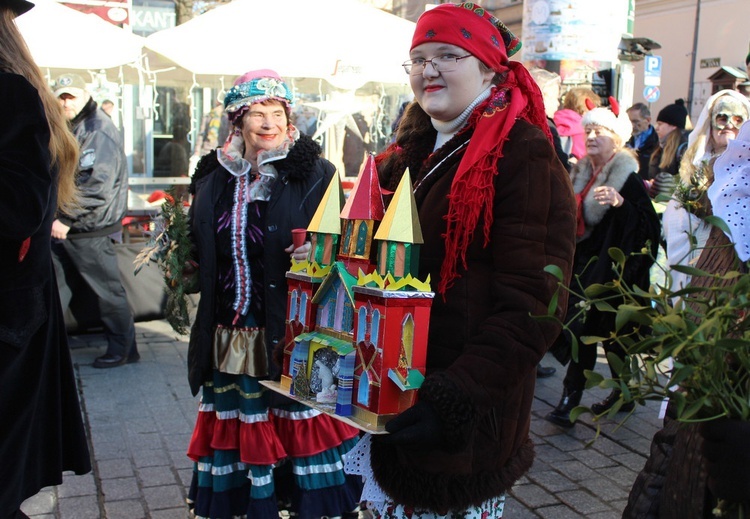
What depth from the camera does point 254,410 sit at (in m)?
3.59

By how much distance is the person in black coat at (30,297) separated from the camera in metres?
2.40

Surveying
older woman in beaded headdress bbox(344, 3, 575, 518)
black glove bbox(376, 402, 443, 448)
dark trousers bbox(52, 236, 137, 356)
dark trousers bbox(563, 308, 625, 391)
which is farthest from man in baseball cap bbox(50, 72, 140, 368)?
black glove bbox(376, 402, 443, 448)

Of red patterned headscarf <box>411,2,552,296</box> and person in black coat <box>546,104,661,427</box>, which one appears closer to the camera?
red patterned headscarf <box>411,2,552,296</box>

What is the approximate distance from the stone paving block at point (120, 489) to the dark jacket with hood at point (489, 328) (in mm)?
2259

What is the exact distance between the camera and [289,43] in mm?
8352

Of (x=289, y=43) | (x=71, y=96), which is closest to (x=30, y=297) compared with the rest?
(x=71, y=96)

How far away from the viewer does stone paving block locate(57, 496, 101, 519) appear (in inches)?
156

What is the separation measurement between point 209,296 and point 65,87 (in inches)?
144

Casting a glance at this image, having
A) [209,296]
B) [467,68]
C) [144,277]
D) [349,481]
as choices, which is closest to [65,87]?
[144,277]

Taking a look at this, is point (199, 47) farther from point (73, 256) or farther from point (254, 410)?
point (254, 410)

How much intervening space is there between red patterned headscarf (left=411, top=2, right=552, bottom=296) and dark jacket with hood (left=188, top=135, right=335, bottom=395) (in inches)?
52.9

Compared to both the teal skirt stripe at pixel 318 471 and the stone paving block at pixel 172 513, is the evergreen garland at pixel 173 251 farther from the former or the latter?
the stone paving block at pixel 172 513

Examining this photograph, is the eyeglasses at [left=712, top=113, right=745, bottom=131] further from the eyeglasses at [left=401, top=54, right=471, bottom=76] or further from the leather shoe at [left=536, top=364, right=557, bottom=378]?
the eyeglasses at [left=401, top=54, right=471, bottom=76]

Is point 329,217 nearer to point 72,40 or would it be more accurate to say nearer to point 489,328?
point 489,328
